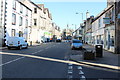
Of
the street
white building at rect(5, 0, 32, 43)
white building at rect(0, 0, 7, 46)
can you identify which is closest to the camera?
the street

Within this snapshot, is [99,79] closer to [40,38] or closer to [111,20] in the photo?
[111,20]

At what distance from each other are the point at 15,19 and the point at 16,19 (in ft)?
1.29

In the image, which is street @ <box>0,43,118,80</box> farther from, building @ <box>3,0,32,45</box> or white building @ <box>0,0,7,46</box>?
building @ <box>3,0,32,45</box>

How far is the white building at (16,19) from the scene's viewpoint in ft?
103

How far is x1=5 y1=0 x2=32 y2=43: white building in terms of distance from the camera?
31312mm

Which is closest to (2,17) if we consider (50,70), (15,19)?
(15,19)

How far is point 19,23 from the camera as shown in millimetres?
37562

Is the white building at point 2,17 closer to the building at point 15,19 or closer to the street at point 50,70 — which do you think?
the building at point 15,19

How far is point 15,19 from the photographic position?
34.8 m

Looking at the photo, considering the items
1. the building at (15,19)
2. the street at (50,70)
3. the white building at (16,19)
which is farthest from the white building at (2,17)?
the street at (50,70)

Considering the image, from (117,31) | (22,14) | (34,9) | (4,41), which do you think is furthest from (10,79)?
(34,9)

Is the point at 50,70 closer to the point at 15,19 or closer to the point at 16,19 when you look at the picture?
the point at 15,19

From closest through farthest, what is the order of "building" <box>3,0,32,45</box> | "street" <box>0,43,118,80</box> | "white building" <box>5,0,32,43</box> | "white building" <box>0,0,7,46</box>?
"street" <box>0,43,118,80</box>, "white building" <box>0,0,7,46</box>, "building" <box>3,0,32,45</box>, "white building" <box>5,0,32,43</box>

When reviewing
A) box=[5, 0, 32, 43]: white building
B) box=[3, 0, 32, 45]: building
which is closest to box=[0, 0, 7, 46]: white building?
box=[3, 0, 32, 45]: building
